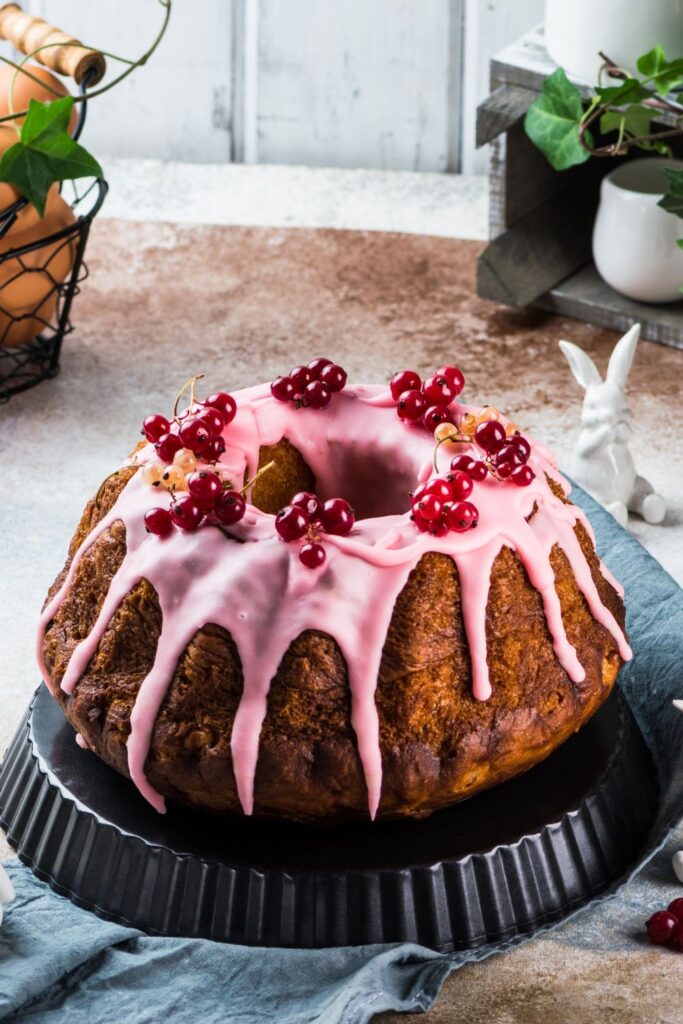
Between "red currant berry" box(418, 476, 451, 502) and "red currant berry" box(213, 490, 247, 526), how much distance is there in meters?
0.18

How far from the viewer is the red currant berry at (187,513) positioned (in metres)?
1.53

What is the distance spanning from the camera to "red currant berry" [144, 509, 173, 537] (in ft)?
5.08

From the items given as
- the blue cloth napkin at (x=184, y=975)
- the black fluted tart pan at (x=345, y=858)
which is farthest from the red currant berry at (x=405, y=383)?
the blue cloth napkin at (x=184, y=975)

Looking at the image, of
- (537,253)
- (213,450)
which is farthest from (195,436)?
(537,253)

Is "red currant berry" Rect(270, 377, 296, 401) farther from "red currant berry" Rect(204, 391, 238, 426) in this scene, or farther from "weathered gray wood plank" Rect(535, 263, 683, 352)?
"weathered gray wood plank" Rect(535, 263, 683, 352)

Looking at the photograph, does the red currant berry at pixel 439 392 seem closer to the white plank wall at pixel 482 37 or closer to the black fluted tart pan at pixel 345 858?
the black fluted tart pan at pixel 345 858

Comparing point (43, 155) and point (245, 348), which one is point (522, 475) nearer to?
point (43, 155)

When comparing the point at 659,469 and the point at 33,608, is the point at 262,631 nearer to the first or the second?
the point at 33,608

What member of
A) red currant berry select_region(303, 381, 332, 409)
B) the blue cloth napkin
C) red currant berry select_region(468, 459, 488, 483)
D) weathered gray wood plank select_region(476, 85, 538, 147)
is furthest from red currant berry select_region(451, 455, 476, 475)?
weathered gray wood plank select_region(476, 85, 538, 147)

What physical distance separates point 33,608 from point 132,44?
2.04 metres

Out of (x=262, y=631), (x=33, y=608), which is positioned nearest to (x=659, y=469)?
(x=33, y=608)

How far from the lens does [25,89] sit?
2.55m

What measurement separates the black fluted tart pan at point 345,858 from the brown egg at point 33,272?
1.19 meters

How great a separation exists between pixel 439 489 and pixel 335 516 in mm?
106
